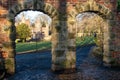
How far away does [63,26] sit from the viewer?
39.3 feet

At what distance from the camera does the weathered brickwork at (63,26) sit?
37.6 ft

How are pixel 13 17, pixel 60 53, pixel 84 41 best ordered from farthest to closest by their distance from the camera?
pixel 84 41 → pixel 60 53 → pixel 13 17

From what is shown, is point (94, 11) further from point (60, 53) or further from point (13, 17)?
point (13, 17)

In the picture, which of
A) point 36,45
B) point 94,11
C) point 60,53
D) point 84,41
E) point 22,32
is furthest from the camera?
point 22,32

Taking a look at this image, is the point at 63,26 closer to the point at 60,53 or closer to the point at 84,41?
the point at 60,53

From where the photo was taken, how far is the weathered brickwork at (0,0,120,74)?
11469 mm

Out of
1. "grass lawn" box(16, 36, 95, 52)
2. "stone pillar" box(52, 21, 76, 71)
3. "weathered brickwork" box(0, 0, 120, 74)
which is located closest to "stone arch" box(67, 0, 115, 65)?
"weathered brickwork" box(0, 0, 120, 74)

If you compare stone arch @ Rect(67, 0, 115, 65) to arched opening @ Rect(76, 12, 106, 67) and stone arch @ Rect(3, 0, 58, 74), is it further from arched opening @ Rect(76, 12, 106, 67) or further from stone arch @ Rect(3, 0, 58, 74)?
stone arch @ Rect(3, 0, 58, 74)

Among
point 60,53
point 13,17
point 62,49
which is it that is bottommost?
point 60,53

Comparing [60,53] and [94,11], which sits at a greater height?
[94,11]

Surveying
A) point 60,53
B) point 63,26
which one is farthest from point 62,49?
point 63,26

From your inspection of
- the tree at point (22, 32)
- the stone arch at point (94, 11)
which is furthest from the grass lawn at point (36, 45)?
the stone arch at point (94, 11)

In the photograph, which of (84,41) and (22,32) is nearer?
(84,41)

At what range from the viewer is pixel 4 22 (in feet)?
37.6
